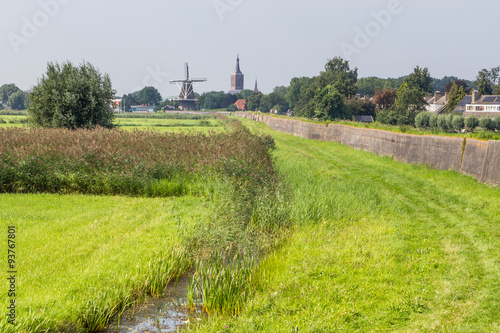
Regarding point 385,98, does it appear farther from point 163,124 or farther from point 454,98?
point 163,124

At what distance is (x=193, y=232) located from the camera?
859 centimetres

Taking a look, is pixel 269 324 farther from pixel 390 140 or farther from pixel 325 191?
pixel 390 140

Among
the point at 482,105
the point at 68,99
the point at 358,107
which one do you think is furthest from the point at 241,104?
the point at 68,99

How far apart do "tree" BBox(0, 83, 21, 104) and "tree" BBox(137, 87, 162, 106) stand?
43.5 m

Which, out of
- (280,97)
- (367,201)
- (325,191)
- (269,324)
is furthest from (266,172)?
(280,97)

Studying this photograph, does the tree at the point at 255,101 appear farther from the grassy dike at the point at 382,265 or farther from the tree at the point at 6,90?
the grassy dike at the point at 382,265

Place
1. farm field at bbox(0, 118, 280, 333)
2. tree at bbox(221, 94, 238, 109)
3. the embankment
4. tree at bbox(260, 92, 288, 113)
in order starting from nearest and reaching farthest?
farm field at bbox(0, 118, 280, 333) < the embankment < tree at bbox(260, 92, 288, 113) < tree at bbox(221, 94, 238, 109)

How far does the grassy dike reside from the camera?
550cm

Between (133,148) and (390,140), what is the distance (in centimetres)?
1088

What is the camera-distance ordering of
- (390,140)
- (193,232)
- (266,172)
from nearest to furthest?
(193,232) < (266,172) < (390,140)

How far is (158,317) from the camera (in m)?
5.91

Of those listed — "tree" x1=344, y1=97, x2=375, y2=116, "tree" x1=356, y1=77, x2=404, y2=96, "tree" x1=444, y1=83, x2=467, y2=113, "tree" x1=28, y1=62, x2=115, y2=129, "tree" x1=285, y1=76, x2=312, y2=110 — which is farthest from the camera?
"tree" x1=356, y1=77, x2=404, y2=96

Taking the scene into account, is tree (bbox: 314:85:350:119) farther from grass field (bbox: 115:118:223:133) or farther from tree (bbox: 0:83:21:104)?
tree (bbox: 0:83:21:104)

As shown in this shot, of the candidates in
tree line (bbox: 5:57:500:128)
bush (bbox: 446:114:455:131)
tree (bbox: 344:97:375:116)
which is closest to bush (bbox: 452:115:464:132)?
bush (bbox: 446:114:455:131)
